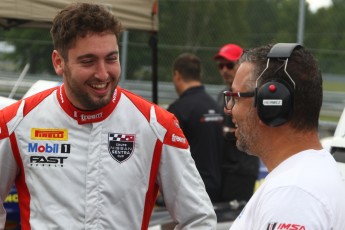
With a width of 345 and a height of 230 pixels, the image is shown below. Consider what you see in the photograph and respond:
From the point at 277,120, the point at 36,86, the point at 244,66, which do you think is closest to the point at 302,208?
the point at 277,120

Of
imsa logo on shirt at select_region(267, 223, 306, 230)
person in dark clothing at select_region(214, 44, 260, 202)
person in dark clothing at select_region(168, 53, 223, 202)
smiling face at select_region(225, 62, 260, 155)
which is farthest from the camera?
person in dark clothing at select_region(214, 44, 260, 202)

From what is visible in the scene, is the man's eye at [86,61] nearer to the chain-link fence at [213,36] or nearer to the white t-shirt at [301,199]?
the white t-shirt at [301,199]

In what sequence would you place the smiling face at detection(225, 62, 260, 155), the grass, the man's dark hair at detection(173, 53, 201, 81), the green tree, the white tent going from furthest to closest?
1. the grass
2. the green tree
3. the man's dark hair at detection(173, 53, 201, 81)
4. the white tent
5. the smiling face at detection(225, 62, 260, 155)

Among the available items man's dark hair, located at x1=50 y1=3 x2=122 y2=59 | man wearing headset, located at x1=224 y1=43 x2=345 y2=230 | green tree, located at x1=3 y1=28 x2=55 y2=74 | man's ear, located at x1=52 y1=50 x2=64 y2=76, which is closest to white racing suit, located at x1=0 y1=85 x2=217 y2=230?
man's ear, located at x1=52 y1=50 x2=64 y2=76

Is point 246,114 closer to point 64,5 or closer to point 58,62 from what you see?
point 58,62

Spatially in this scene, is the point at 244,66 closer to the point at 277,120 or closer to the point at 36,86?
the point at 277,120

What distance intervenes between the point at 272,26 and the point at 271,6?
0.34 metres

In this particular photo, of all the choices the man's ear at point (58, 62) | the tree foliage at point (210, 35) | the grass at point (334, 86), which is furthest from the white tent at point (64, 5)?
the grass at point (334, 86)

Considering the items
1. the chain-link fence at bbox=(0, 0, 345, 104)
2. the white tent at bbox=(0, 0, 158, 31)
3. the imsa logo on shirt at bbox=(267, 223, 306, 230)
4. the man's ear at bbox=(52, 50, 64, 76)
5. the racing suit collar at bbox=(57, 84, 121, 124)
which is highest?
the chain-link fence at bbox=(0, 0, 345, 104)

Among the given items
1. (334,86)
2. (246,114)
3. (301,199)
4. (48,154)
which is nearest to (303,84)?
(246,114)

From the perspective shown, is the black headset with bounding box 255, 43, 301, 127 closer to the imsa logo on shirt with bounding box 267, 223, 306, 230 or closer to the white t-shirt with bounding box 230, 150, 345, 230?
the white t-shirt with bounding box 230, 150, 345, 230

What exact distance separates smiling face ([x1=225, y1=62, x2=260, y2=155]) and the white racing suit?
34.2 inches

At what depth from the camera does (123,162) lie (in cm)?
320

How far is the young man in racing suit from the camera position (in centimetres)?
315
